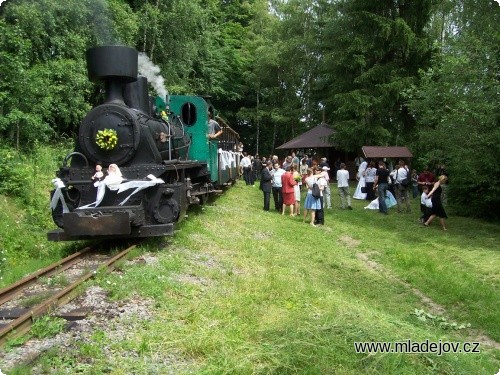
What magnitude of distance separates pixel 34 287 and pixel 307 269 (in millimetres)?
4540

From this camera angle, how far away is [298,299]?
6.08 meters

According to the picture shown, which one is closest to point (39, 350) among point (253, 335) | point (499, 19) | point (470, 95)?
point (253, 335)

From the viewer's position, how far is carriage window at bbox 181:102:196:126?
1234cm

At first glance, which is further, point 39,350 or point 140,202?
point 140,202

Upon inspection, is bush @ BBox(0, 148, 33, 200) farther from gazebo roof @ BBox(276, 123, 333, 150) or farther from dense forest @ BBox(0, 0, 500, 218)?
gazebo roof @ BBox(276, 123, 333, 150)

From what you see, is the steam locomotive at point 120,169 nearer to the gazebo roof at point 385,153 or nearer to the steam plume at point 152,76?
the steam plume at point 152,76

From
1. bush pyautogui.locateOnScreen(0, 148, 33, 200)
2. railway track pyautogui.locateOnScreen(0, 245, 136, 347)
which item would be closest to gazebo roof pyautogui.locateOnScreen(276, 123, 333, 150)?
bush pyautogui.locateOnScreen(0, 148, 33, 200)

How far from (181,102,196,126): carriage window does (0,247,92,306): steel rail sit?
17.0 ft

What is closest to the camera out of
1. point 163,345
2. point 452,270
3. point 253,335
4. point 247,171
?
Answer: point 163,345

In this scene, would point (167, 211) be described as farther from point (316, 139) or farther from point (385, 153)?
point (316, 139)

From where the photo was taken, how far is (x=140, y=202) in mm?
8320

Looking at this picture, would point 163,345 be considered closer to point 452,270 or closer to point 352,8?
point 452,270

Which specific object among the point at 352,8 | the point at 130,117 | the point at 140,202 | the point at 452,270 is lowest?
the point at 452,270

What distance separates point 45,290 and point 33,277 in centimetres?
58
